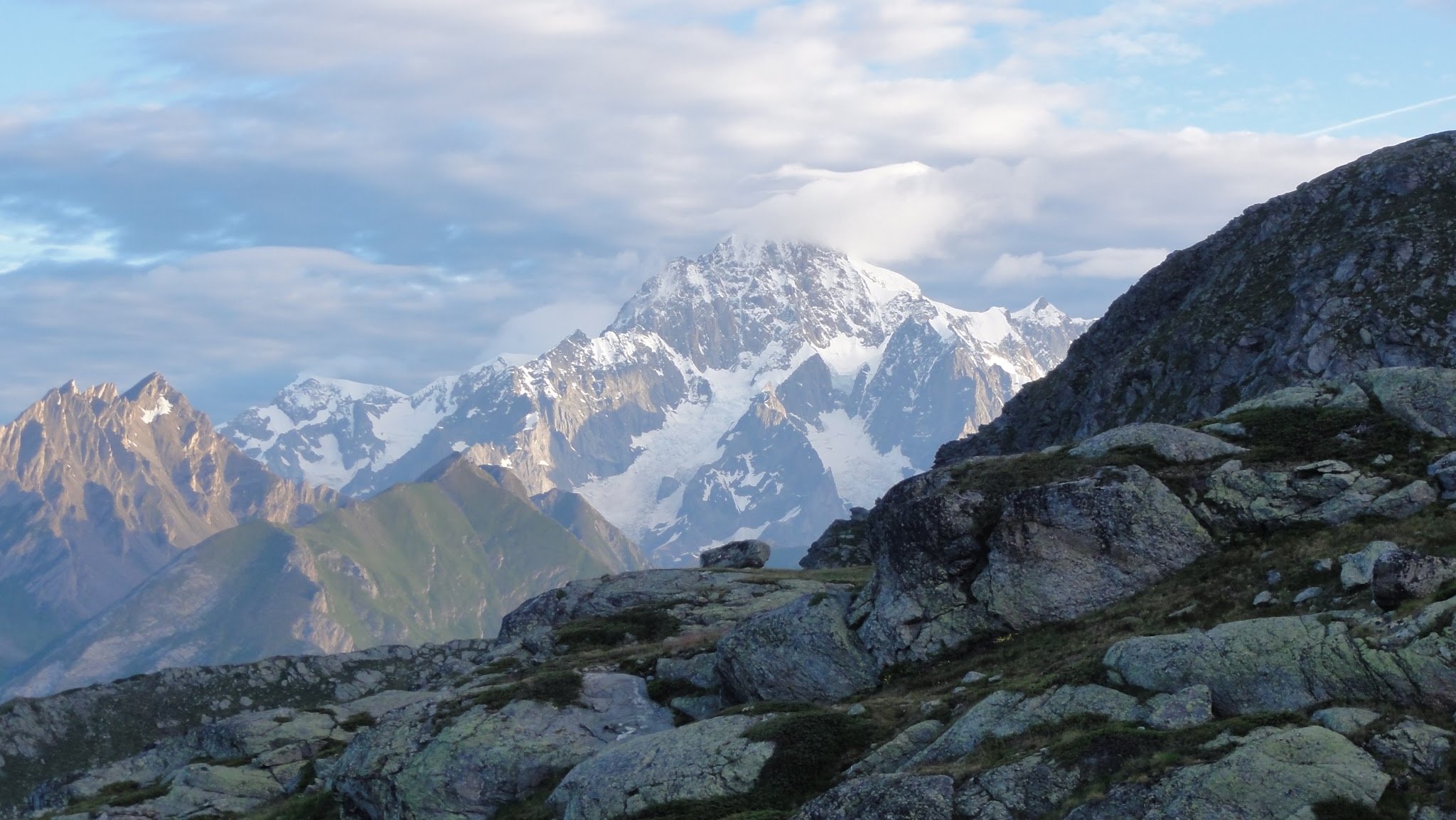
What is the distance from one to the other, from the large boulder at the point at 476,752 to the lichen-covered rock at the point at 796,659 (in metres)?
4.19

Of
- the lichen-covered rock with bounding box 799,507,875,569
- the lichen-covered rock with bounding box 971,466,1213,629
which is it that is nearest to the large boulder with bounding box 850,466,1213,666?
the lichen-covered rock with bounding box 971,466,1213,629

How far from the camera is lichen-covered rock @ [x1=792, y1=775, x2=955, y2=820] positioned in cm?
3309

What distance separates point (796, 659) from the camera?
5353 cm

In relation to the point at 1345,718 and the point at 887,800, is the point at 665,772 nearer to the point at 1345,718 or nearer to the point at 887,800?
the point at 887,800

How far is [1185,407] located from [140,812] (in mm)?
89108

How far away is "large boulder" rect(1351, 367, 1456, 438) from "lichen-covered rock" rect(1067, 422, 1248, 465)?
7264mm

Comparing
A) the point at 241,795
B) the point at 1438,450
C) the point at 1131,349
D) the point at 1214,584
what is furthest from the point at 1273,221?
the point at 241,795

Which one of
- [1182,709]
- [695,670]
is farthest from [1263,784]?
[695,670]

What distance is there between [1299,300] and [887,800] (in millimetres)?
87128

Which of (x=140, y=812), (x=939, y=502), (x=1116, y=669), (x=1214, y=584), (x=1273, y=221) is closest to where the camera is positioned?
(x=1116, y=669)

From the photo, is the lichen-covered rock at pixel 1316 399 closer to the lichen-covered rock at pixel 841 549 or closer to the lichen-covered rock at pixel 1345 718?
the lichen-covered rock at pixel 1345 718

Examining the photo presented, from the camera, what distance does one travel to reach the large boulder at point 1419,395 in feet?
174

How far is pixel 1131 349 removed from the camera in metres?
126

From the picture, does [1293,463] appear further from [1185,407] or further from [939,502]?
[1185,407]
